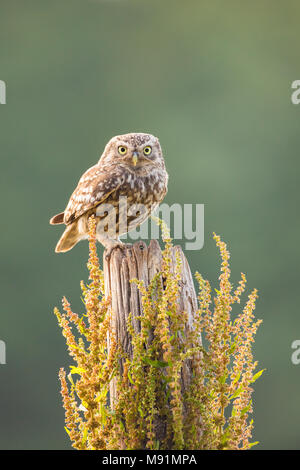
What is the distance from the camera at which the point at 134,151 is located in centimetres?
265

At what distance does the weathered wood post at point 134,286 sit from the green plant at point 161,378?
104mm

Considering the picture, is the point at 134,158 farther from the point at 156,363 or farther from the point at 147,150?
the point at 156,363

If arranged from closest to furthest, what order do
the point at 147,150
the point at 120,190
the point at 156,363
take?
the point at 156,363, the point at 120,190, the point at 147,150

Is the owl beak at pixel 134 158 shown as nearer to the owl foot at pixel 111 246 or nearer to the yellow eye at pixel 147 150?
the yellow eye at pixel 147 150

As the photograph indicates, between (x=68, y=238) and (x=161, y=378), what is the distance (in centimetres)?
138

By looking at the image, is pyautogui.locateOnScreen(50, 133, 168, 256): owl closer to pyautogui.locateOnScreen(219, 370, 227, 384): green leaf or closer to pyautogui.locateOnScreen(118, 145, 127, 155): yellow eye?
pyautogui.locateOnScreen(118, 145, 127, 155): yellow eye

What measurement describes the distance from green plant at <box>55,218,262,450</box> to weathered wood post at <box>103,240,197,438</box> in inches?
4.1

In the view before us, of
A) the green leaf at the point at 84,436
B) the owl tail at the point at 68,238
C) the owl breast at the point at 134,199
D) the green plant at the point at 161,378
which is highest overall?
the owl breast at the point at 134,199

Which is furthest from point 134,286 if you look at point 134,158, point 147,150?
point 147,150

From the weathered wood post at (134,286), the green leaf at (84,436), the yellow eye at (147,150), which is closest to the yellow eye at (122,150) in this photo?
the yellow eye at (147,150)

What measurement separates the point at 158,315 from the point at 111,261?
44 cm

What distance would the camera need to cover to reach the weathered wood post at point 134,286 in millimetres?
1854

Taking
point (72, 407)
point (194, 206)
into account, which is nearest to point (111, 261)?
point (72, 407)

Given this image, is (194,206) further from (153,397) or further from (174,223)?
(153,397)
